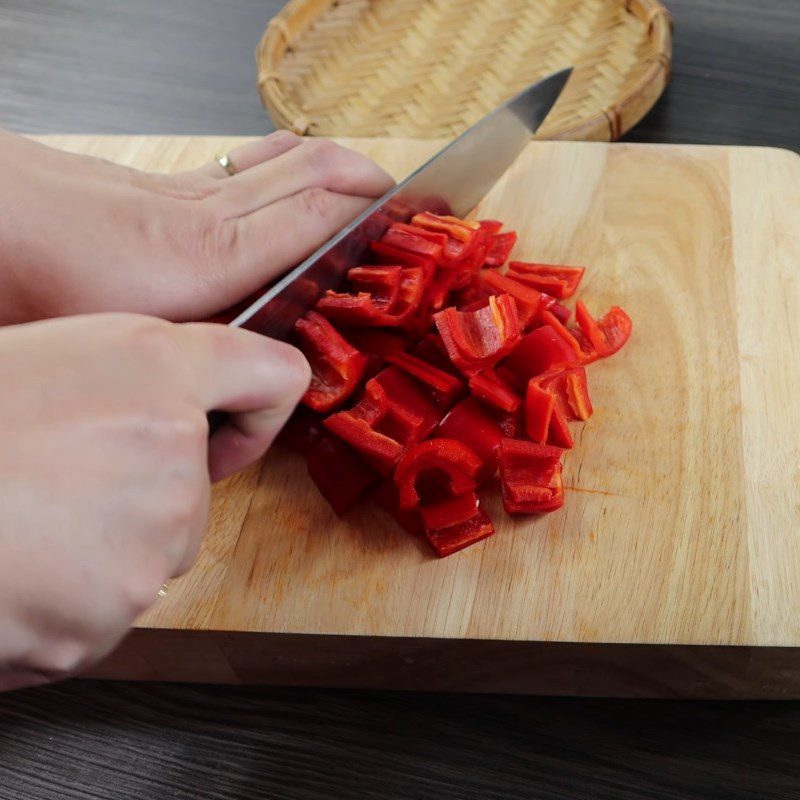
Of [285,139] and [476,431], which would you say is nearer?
[476,431]

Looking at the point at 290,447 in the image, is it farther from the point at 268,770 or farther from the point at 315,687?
the point at 268,770

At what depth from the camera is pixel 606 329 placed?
62.0 inches

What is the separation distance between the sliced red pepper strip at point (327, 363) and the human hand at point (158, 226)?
16 centimetres

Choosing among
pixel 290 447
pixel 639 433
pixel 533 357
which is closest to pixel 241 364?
pixel 290 447

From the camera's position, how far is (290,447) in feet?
4.95

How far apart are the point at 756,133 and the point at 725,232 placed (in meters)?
0.67

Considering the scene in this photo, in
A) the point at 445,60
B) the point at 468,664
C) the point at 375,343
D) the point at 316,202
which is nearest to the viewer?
the point at 468,664

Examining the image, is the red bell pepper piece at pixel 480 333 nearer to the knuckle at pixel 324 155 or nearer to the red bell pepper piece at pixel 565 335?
the red bell pepper piece at pixel 565 335

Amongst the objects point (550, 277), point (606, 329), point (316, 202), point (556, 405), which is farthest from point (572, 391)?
point (316, 202)

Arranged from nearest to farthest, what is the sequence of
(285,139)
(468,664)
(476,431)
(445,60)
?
(468,664) → (476,431) → (285,139) → (445,60)

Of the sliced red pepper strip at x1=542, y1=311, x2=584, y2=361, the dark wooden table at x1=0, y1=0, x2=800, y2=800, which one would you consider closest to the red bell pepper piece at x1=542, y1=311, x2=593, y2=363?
the sliced red pepper strip at x1=542, y1=311, x2=584, y2=361

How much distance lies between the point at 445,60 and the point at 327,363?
114 cm

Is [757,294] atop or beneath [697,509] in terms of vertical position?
atop

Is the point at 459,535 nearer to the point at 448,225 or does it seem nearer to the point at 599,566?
the point at 599,566
